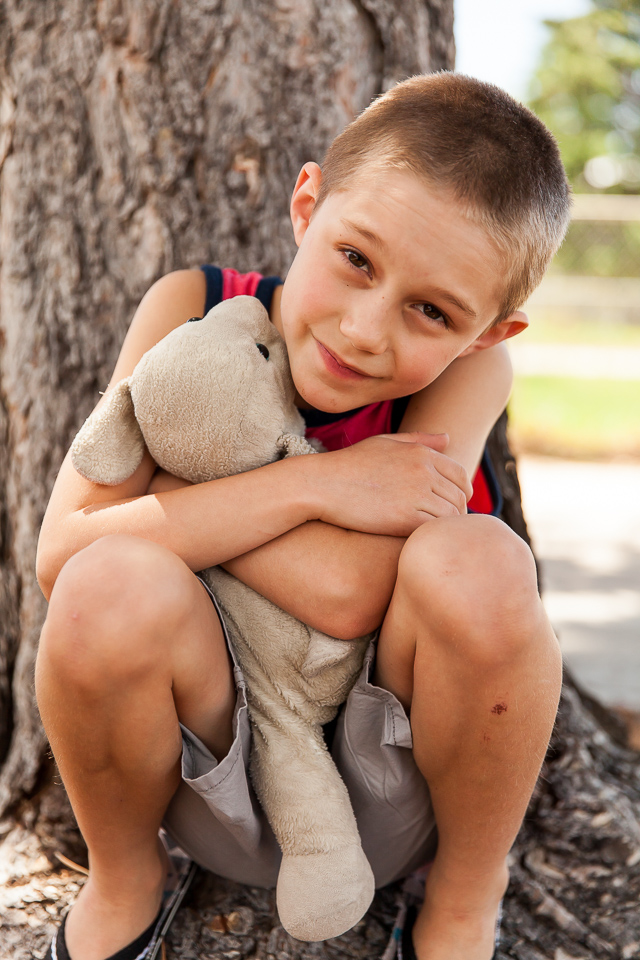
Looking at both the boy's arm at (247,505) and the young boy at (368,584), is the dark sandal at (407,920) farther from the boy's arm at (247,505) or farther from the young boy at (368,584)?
the boy's arm at (247,505)

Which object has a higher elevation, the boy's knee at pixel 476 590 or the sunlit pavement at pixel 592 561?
the boy's knee at pixel 476 590

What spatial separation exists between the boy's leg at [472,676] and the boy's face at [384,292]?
0.82ft

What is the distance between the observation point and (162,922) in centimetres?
129

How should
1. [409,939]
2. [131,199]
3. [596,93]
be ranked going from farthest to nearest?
[596,93]
[131,199]
[409,939]

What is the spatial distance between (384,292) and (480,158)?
0.23m

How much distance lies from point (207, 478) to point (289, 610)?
0.22 metres

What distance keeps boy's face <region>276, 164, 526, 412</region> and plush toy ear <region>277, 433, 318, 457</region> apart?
0.07m

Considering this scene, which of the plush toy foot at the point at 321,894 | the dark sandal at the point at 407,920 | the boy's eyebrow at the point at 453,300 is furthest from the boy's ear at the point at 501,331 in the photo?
the dark sandal at the point at 407,920

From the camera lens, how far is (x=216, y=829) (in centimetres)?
121

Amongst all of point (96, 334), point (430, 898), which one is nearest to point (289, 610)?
point (430, 898)

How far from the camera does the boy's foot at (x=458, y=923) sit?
120 centimetres

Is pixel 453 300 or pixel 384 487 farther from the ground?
A: pixel 453 300

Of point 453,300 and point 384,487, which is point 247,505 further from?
point 453,300

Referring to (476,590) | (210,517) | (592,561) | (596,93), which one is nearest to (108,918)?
(210,517)
